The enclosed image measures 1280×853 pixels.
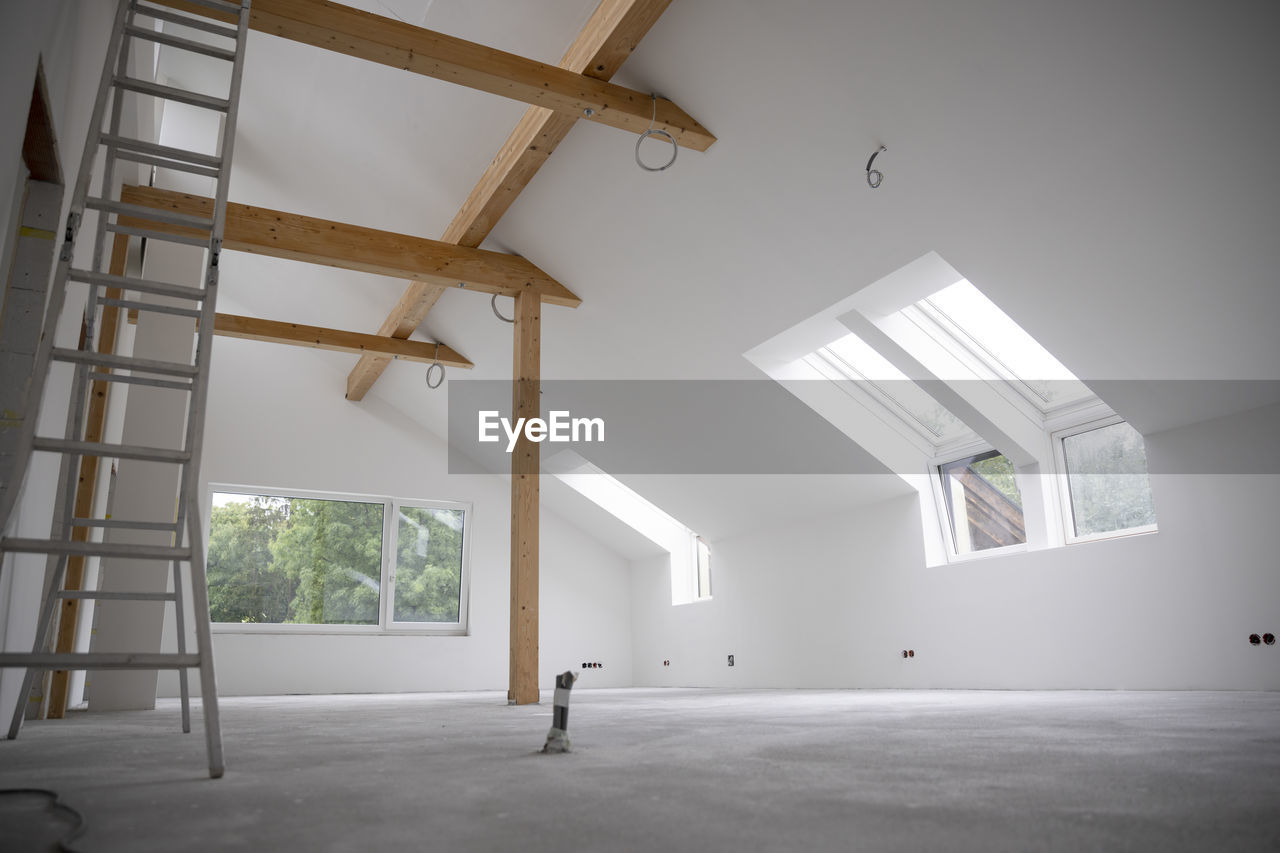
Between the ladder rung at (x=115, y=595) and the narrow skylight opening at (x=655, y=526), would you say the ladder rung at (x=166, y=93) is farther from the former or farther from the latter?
the narrow skylight opening at (x=655, y=526)

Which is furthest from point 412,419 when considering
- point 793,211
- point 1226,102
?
point 1226,102

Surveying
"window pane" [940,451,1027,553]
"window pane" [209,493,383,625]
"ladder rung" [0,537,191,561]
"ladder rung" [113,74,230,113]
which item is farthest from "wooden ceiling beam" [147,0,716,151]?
"window pane" [209,493,383,625]

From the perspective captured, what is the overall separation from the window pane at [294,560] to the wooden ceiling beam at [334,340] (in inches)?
73.2

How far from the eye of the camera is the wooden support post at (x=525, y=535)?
4.62m

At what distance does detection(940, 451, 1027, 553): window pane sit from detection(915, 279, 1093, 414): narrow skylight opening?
2.10 ft

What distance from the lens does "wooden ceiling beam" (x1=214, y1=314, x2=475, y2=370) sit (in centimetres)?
645

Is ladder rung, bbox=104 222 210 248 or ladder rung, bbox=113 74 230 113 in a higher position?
ladder rung, bbox=113 74 230 113

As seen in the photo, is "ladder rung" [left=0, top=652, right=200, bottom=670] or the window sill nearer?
"ladder rung" [left=0, top=652, right=200, bottom=670]

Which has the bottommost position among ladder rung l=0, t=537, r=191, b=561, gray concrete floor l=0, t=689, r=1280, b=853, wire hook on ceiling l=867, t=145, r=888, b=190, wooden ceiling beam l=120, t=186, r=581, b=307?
gray concrete floor l=0, t=689, r=1280, b=853

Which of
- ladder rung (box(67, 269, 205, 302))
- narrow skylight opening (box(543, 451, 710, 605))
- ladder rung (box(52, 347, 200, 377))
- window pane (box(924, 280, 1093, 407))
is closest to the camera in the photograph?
ladder rung (box(52, 347, 200, 377))

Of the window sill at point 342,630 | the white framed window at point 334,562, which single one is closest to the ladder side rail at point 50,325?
the window sill at point 342,630

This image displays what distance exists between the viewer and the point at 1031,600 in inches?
194

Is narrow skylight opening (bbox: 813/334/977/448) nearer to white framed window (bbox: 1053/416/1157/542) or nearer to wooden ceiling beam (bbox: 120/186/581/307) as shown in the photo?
white framed window (bbox: 1053/416/1157/542)

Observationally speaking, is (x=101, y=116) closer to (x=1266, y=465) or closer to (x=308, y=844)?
(x=308, y=844)
